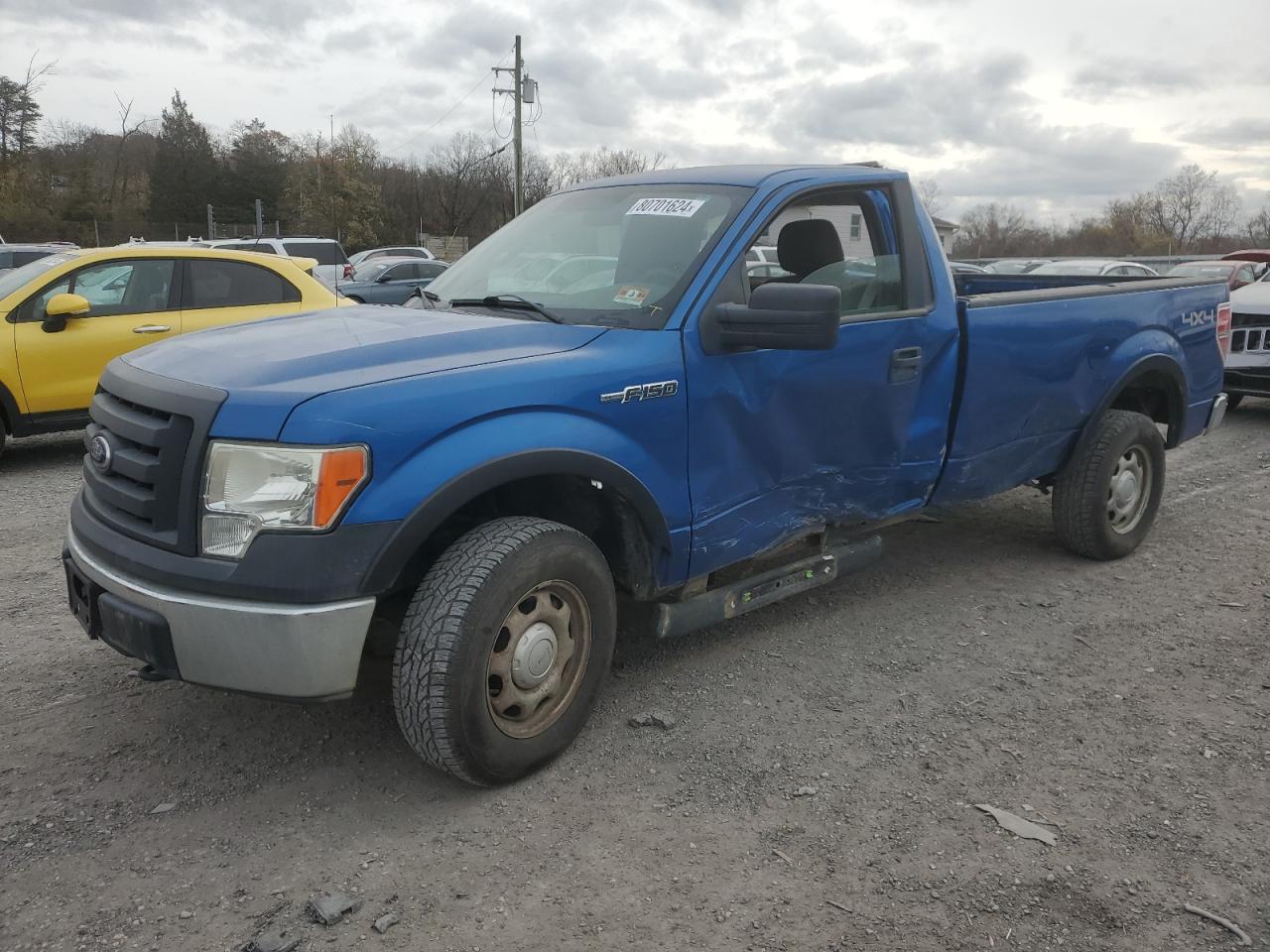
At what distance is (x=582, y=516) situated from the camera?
3482 millimetres

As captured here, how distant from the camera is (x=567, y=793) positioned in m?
3.17

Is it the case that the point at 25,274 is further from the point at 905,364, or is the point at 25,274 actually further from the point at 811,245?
the point at 905,364

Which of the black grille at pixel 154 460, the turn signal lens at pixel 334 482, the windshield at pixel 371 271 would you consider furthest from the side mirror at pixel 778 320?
the windshield at pixel 371 271

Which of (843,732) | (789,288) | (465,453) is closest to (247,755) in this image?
(465,453)

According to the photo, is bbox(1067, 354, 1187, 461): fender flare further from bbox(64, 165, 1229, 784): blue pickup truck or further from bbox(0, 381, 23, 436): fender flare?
bbox(0, 381, 23, 436): fender flare

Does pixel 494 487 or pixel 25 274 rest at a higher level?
pixel 25 274

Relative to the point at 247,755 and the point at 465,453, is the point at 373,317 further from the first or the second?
the point at 247,755

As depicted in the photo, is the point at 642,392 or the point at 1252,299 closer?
the point at 642,392

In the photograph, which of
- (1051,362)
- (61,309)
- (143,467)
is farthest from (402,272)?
(143,467)

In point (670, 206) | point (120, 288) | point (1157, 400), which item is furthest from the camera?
point (120, 288)

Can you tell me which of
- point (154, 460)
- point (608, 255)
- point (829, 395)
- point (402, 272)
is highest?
point (402, 272)

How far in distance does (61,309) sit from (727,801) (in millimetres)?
6745

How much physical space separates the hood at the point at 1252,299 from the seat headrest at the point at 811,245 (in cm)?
739

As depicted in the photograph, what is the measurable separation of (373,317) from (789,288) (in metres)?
1.46
